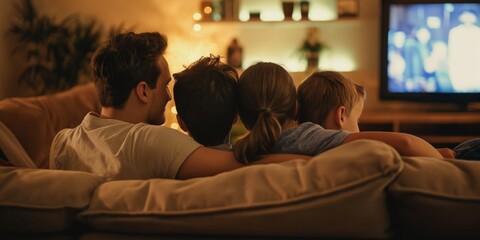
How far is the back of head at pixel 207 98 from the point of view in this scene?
4.65 ft

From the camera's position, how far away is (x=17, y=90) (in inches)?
211

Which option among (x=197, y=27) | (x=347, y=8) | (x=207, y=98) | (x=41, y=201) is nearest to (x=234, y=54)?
(x=197, y=27)

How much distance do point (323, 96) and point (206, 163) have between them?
52cm

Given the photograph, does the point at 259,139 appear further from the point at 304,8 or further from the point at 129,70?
the point at 304,8

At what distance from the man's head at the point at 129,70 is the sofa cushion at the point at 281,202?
65cm

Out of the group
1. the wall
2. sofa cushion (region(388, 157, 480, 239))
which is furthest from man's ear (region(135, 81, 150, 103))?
the wall

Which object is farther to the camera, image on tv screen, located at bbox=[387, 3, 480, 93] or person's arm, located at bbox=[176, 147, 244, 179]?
image on tv screen, located at bbox=[387, 3, 480, 93]

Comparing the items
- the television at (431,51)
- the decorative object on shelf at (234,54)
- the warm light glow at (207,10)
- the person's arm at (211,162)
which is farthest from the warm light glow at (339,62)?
the person's arm at (211,162)

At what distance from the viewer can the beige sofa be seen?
2.89 feet

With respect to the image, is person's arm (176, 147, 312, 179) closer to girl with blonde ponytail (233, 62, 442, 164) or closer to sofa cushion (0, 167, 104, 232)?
girl with blonde ponytail (233, 62, 442, 164)

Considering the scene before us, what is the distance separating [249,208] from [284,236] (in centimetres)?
7

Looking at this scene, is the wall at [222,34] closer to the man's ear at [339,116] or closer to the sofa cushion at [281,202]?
the man's ear at [339,116]

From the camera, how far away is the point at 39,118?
2.57 meters

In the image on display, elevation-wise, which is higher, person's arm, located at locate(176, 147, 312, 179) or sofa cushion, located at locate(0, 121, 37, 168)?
person's arm, located at locate(176, 147, 312, 179)
